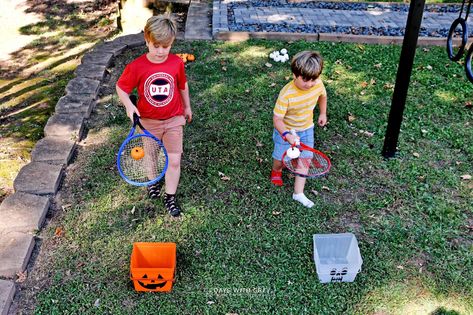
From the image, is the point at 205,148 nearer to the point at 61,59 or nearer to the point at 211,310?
the point at 211,310

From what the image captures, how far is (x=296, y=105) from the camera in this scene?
359 cm

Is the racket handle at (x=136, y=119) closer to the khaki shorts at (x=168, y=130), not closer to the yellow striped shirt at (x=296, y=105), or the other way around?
the khaki shorts at (x=168, y=130)

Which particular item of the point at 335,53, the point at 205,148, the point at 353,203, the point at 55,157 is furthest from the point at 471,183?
the point at 55,157

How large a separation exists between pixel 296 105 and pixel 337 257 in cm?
122

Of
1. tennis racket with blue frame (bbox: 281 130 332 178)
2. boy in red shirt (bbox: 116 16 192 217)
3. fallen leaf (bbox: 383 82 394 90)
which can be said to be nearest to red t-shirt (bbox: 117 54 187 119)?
boy in red shirt (bbox: 116 16 192 217)

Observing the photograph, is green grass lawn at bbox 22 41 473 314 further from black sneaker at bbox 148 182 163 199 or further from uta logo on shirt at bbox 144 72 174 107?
uta logo on shirt at bbox 144 72 174 107

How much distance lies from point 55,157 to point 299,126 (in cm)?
235

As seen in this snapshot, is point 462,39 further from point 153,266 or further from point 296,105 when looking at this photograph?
point 153,266

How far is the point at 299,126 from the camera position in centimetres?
370

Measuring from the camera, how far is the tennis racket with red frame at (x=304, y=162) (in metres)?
3.54

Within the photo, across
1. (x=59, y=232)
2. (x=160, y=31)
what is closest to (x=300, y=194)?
(x=160, y=31)

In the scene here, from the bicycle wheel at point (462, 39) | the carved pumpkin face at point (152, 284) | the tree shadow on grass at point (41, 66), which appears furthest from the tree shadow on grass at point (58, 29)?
the bicycle wheel at point (462, 39)

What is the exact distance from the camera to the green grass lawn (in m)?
3.20

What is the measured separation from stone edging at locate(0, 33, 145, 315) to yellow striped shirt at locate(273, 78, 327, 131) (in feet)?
6.91
